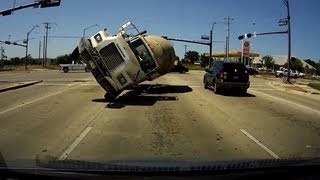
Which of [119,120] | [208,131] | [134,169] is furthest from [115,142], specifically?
[134,169]

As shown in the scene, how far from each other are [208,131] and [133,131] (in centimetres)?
196

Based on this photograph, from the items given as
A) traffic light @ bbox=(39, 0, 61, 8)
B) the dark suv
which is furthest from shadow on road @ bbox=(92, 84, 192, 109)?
traffic light @ bbox=(39, 0, 61, 8)

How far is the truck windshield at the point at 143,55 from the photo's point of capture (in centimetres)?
2347

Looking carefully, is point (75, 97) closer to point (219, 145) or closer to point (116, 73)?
point (116, 73)

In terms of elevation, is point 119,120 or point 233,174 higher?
point 233,174

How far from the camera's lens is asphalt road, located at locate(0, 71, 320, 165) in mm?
10508

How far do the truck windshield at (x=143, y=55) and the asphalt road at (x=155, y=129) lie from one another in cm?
Answer: 151

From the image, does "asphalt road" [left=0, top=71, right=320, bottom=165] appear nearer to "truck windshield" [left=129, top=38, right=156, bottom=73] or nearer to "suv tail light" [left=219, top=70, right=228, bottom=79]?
"truck windshield" [left=129, top=38, right=156, bottom=73]

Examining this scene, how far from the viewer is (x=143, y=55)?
77.8 feet

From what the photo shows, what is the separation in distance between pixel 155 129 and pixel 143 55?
10038 mm

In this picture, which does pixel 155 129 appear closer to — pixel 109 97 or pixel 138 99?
pixel 109 97

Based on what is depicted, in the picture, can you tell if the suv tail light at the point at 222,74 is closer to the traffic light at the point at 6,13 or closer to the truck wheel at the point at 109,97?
the truck wheel at the point at 109,97

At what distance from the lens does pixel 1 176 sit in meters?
4.30

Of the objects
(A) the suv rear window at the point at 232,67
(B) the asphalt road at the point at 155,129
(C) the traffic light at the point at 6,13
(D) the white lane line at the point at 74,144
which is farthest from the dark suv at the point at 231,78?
(C) the traffic light at the point at 6,13
